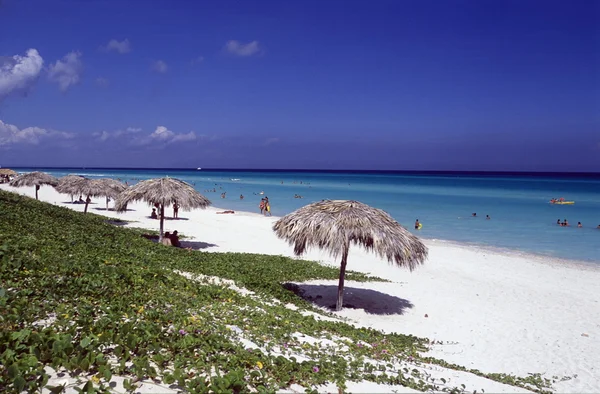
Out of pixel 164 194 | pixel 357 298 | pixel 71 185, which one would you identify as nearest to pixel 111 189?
pixel 71 185

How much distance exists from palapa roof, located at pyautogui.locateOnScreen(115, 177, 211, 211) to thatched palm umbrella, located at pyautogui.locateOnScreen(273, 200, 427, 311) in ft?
20.0

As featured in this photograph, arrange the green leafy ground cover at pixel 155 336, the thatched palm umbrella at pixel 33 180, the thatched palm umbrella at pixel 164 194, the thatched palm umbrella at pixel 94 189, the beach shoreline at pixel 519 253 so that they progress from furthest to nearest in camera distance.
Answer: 1. the thatched palm umbrella at pixel 33 180
2. the thatched palm umbrella at pixel 94 189
3. the beach shoreline at pixel 519 253
4. the thatched palm umbrella at pixel 164 194
5. the green leafy ground cover at pixel 155 336

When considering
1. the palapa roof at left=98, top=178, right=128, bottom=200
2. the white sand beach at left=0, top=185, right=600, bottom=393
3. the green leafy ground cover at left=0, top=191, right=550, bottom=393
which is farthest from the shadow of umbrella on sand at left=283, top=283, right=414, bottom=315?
the palapa roof at left=98, top=178, right=128, bottom=200

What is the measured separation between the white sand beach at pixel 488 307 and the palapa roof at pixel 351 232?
1650 millimetres

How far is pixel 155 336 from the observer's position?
4152 mm

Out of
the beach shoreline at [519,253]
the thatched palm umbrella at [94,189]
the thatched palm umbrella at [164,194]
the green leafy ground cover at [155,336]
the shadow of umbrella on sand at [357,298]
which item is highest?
the thatched palm umbrella at [164,194]

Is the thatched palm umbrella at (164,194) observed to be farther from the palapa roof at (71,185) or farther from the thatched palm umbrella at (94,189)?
the palapa roof at (71,185)

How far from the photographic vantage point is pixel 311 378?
4.07 m

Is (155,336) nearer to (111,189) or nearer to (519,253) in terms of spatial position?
(519,253)

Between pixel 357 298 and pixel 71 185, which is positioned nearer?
pixel 357 298

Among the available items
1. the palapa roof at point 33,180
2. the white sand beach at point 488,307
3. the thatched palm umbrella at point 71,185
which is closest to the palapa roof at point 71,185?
the thatched palm umbrella at point 71,185

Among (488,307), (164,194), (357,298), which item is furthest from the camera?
(164,194)

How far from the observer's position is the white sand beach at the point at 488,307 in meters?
7.71

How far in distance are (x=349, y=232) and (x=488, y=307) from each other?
5.14m
